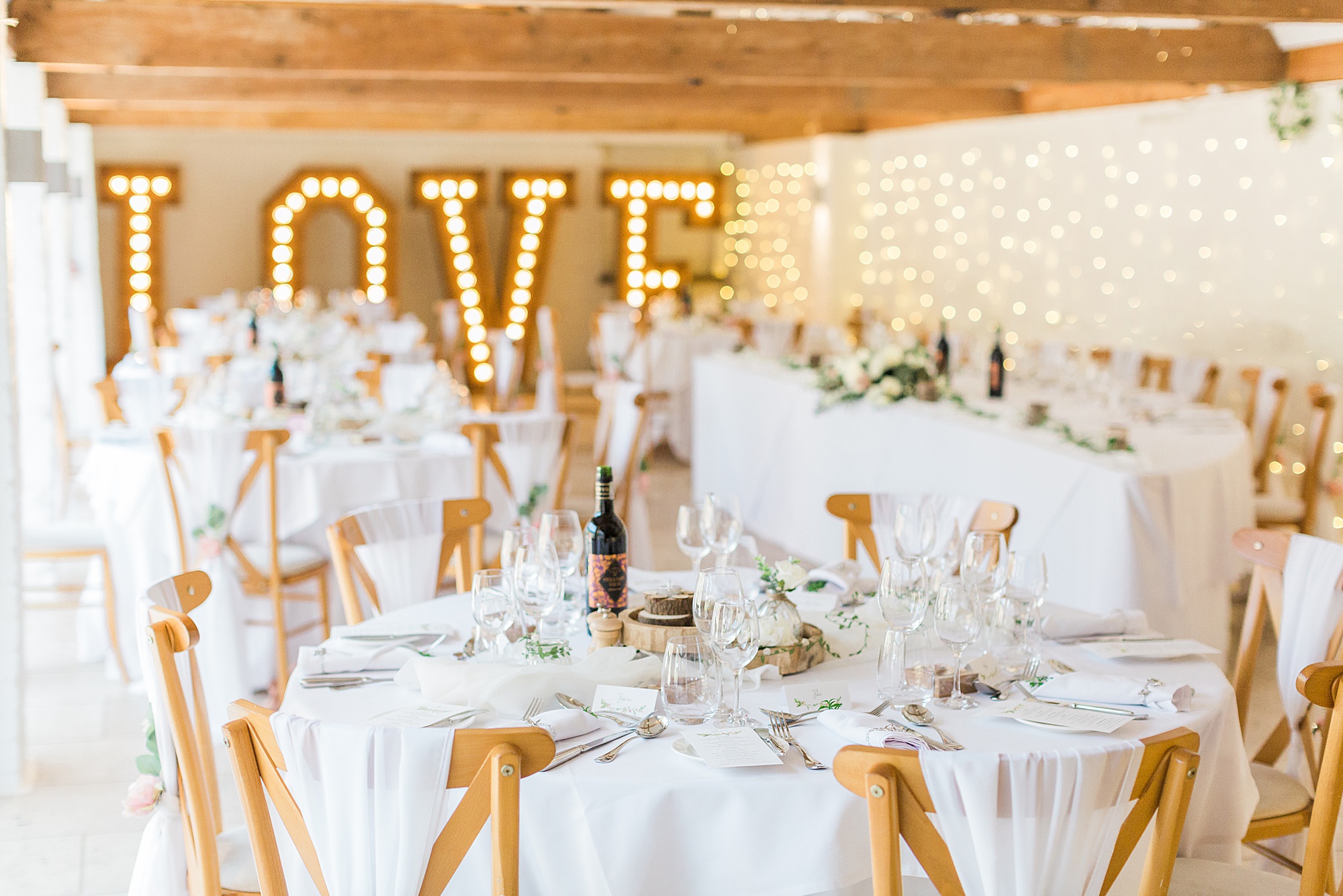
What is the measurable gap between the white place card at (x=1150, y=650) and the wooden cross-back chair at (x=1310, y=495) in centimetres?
308

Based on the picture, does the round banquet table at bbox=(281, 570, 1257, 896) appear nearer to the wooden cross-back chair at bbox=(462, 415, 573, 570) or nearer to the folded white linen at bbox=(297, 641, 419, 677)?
the folded white linen at bbox=(297, 641, 419, 677)

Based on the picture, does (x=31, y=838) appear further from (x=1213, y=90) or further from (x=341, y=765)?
(x=1213, y=90)

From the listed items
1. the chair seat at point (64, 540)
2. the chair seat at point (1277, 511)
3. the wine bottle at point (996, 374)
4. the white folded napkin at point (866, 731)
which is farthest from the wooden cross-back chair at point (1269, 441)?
the chair seat at point (64, 540)

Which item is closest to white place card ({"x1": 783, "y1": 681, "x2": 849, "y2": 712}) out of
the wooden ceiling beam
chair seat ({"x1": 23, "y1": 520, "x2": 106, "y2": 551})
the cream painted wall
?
chair seat ({"x1": 23, "y1": 520, "x2": 106, "y2": 551})

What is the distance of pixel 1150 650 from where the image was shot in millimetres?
2467

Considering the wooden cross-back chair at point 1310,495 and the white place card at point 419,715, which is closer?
the white place card at point 419,715

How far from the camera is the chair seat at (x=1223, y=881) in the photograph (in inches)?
86.1

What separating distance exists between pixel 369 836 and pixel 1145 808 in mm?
1102

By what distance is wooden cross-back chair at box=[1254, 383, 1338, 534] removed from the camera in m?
5.24

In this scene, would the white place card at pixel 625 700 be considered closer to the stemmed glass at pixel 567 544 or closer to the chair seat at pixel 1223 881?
the stemmed glass at pixel 567 544

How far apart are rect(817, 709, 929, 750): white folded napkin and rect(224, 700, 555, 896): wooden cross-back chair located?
55 cm

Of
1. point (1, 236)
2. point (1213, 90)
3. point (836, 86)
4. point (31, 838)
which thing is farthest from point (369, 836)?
point (836, 86)

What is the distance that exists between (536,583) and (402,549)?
2.88 ft

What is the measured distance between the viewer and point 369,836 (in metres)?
1.80
